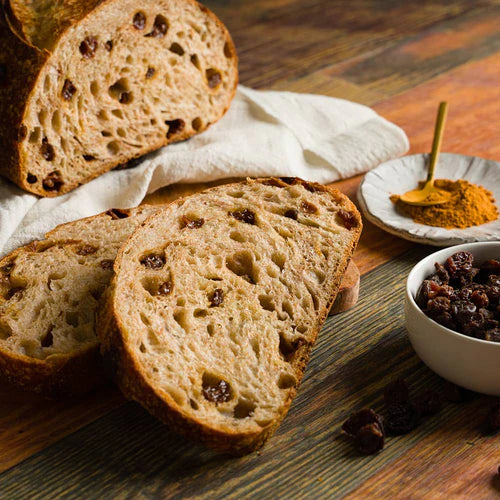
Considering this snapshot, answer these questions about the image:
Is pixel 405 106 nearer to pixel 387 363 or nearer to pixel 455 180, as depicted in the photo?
pixel 455 180

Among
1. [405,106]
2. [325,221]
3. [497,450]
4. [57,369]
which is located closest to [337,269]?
[325,221]

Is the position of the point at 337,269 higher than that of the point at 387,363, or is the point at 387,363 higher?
the point at 337,269

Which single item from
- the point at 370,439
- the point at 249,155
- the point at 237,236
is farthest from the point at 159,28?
the point at 370,439

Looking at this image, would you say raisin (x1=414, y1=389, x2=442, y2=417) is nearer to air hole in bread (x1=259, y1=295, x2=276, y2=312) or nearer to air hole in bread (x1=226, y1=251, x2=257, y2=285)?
air hole in bread (x1=259, y1=295, x2=276, y2=312)

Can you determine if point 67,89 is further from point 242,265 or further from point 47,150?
point 242,265

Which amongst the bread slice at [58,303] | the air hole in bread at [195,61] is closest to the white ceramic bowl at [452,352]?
the bread slice at [58,303]

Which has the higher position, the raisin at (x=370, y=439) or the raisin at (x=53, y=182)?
the raisin at (x=53, y=182)

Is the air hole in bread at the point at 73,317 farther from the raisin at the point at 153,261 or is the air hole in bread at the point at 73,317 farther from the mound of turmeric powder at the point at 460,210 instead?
the mound of turmeric powder at the point at 460,210
